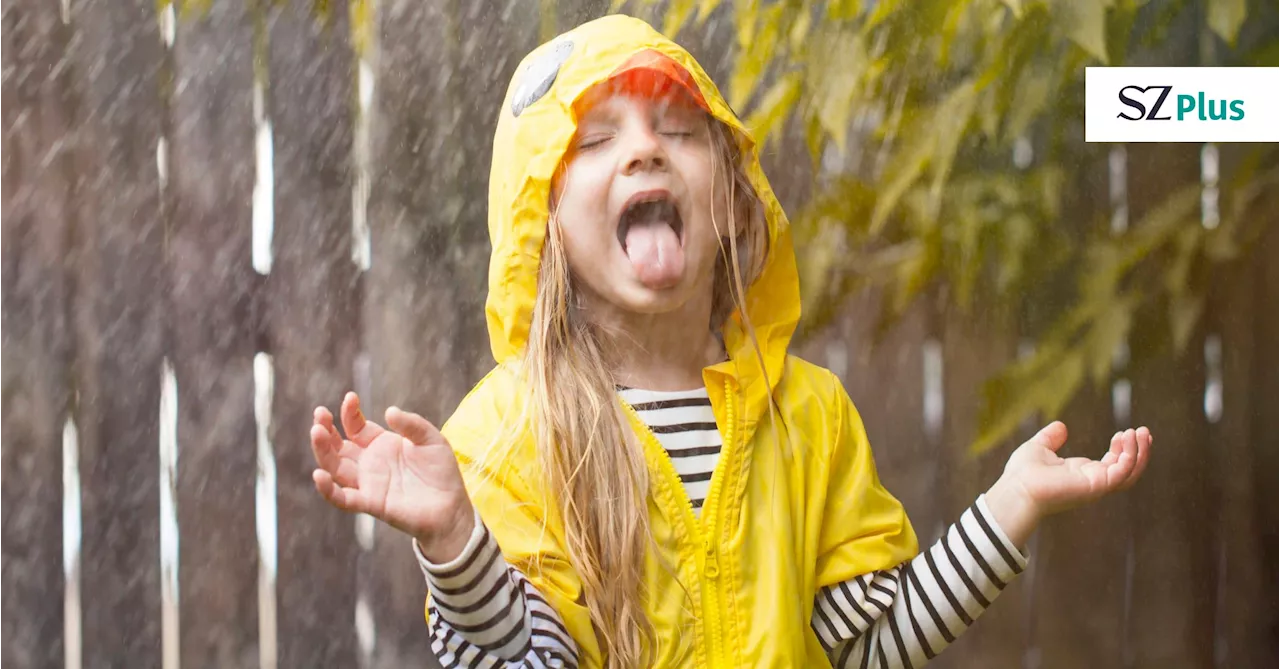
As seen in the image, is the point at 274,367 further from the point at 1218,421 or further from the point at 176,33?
the point at 1218,421

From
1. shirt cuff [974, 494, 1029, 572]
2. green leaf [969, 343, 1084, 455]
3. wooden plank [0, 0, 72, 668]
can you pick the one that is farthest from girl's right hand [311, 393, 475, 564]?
green leaf [969, 343, 1084, 455]

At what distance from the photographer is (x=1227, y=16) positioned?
1.22m

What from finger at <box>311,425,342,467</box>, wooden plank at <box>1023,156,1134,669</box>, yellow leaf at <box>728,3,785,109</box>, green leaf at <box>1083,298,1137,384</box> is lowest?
wooden plank at <box>1023,156,1134,669</box>

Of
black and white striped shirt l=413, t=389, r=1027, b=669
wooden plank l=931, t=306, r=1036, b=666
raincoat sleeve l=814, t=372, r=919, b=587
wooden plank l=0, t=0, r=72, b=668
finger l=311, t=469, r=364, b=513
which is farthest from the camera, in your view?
wooden plank l=931, t=306, r=1036, b=666

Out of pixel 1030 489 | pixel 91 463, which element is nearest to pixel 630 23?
→ pixel 1030 489

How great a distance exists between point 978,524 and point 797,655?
0.54ft

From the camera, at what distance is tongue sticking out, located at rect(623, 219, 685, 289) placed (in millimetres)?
790

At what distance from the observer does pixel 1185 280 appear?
1252 millimetres

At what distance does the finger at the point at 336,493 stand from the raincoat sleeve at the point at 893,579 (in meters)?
0.36

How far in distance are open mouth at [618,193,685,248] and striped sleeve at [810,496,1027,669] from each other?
0.29 meters

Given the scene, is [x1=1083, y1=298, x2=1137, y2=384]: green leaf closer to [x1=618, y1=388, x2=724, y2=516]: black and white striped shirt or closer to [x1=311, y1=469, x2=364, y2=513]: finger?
[x1=618, y1=388, x2=724, y2=516]: black and white striped shirt

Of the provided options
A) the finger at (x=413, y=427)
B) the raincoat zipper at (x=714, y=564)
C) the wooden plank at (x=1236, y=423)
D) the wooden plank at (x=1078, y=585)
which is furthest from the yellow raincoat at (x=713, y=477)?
the wooden plank at (x=1236, y=423)

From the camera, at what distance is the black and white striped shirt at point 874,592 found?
755 mm

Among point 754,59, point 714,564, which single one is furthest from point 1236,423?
point 714,564
